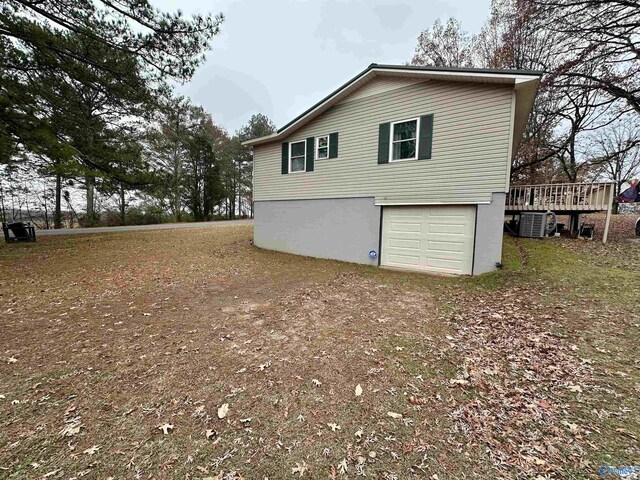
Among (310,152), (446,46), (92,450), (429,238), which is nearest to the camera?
(92,450)

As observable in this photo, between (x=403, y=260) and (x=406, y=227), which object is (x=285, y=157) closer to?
(x=406, y=227)

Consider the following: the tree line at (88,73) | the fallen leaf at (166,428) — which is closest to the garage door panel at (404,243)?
the fallen leaf at (166,428)

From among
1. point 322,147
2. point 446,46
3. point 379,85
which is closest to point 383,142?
point 379,85

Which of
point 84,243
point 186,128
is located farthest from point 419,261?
point 186,128

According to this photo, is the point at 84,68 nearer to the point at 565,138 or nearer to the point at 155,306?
the point at 155,306

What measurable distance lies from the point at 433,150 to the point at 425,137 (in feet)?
1.51

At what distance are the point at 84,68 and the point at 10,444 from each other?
10.8 metres

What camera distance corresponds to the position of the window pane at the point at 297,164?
36.0 feet

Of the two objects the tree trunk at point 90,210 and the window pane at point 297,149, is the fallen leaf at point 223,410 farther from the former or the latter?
the tree trunk at point 90,210

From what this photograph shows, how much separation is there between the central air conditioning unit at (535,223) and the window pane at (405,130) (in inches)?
240

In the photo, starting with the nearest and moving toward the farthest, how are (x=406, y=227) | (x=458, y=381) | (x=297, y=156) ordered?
(x=458, y=381) < (x=406, y=227) < (x=297, y=156)

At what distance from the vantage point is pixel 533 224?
10.7 meters

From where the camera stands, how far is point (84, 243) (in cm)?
1234

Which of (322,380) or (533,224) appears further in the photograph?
(533,224)
